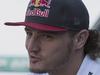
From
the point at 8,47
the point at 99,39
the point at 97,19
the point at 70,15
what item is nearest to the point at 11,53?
the point at 8,47

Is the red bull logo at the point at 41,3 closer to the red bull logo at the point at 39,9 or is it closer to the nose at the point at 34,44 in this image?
the red bull logo at the point at 39,9

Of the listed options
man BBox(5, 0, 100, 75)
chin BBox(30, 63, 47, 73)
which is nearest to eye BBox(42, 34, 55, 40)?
man BBox(5, 0, 100, 75)

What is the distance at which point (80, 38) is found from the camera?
1999 mm

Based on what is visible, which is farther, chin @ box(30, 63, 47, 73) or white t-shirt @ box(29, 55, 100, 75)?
white t-shirt @ box(29, 55, 100, 75)

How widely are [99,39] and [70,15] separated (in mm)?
332

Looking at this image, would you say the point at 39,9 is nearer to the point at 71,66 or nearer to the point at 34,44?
the point at 34,44

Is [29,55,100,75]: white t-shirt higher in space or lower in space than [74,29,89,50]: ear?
lower

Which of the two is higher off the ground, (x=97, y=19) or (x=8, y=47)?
(x=97, y=19)

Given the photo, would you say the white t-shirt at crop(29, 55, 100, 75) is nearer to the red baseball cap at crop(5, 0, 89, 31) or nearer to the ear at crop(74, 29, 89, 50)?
the ear at crop(74, 29, 89, 50)

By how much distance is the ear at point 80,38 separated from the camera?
198cm

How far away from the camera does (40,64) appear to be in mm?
1866

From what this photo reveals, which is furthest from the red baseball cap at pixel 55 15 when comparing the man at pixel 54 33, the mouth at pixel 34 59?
the mouth at pixel 34 59

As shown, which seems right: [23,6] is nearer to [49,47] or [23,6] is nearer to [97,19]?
[97,19]

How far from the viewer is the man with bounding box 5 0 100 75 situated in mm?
1873
